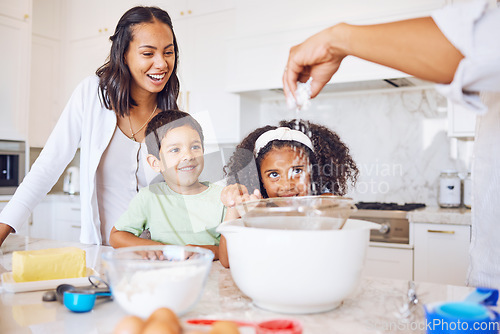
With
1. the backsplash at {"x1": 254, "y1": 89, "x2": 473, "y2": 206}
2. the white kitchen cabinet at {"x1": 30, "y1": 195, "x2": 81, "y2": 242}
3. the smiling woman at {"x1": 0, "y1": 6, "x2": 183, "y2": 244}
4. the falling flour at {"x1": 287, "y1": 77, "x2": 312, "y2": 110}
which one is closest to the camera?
the falling flour at {"x1": 287, "y1": 77, "x2": 312, "y2": 110}

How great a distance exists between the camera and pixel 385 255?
220 cm

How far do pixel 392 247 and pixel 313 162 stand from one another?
117 cm

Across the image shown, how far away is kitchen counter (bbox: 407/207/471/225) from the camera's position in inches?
79.7

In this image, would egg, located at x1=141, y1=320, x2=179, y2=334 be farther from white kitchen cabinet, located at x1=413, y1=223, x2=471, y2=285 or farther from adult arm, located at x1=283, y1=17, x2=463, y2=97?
white kitchen cabinet, located at x1=413, y1=223, x2=471, y2=285

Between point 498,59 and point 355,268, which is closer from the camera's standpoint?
point 498,59

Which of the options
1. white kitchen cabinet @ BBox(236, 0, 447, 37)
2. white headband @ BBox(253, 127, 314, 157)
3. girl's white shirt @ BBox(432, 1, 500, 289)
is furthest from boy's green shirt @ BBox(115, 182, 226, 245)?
white kitchen cabinet @ BBox(236, 0, 447, 37)

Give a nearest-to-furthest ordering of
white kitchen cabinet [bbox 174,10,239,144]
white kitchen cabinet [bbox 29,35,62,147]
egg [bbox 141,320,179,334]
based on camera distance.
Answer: egg [bbox 141,320,179,334], white kitchen cabinet [bbox 174,10,239,144], white kitchen cabinet [bbox 29,35,62,147]

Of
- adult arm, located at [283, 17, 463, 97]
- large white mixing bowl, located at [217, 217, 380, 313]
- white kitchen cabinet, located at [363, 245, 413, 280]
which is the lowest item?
white kitchen cabinet, located at [363, 245, 413, 280]

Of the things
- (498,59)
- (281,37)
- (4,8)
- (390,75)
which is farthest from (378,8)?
(4,8)

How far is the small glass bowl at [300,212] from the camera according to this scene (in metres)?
0.62

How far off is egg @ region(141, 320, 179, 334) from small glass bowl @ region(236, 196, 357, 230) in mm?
241

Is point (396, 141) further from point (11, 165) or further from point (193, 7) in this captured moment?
point (11, 165)

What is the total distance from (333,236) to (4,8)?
3.09 m

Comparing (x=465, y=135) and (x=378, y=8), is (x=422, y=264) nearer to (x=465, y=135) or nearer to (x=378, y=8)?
(x=465, y=135)
